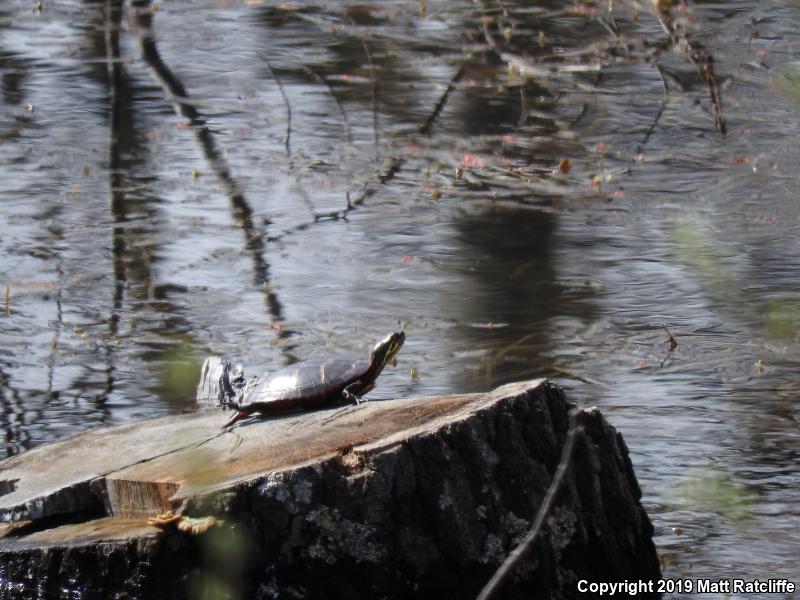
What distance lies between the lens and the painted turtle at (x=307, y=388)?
14.2 ft

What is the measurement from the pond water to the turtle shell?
3.89ft

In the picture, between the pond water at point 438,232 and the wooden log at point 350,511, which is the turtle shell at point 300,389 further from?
the pond water at point 438,232

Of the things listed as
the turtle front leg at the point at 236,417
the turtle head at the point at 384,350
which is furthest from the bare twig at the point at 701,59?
the turtle front leg at the point at 236,417

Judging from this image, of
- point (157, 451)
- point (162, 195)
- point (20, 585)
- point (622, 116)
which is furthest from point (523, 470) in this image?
point (622, 116)

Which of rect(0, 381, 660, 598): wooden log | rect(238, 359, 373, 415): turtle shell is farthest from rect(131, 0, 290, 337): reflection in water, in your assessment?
rect(0, 381, 660, 598): wooden log

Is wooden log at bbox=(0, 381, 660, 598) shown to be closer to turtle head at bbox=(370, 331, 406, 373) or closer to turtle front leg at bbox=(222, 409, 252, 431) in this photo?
turtle front leg at bbox=(222, 409, 252, 431)

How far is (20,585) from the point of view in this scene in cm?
391

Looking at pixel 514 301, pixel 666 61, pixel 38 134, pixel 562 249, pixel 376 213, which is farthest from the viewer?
pixel 666 61

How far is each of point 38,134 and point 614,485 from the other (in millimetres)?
7347

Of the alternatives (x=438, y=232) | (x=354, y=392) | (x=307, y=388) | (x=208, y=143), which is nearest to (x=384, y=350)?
(x=354, y=392)

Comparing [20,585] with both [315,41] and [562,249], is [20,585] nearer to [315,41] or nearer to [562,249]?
[562,249]

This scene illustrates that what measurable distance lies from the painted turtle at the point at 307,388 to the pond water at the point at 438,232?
114 cm

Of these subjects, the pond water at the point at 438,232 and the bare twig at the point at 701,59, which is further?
the pond water at the point at 438,232

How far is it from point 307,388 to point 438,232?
13.3 ft
